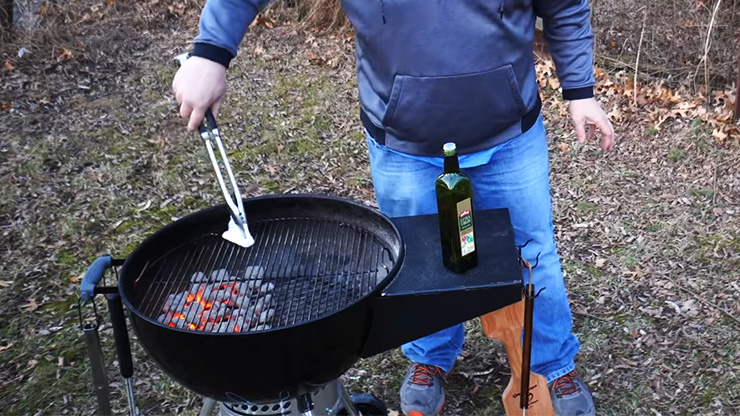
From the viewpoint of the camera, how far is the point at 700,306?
11.7ft

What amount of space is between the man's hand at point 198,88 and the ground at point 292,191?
1.66 m

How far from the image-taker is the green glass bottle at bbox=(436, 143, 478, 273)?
78.2 inches

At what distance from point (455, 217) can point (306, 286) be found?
1.65 ft

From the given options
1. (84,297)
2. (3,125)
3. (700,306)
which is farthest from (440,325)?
(3,125)

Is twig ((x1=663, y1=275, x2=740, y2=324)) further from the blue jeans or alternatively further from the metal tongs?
the metal tongs

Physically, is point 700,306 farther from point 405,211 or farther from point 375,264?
point 375,264

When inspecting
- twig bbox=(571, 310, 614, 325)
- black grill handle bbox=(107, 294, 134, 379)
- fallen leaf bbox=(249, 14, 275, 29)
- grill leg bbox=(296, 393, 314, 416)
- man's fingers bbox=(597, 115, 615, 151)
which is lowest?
twig bbox=(571, 310, 614, 325)

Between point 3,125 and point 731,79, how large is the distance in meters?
5.52

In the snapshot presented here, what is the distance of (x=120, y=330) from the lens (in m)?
2.05

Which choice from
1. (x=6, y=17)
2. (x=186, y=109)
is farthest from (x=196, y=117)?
(x=6, y=17)

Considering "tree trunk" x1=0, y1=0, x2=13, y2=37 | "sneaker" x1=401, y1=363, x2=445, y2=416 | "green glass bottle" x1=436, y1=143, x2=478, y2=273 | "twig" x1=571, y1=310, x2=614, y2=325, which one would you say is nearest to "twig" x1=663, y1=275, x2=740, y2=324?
"twig" x1=571, y1=310, x2=614, y2=325

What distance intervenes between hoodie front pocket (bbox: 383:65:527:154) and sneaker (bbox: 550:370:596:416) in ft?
3.66

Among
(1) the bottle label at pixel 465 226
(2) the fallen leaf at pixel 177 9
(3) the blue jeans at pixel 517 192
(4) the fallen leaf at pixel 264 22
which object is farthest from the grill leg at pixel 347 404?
(2) the fallen leaf at pixel 177 9

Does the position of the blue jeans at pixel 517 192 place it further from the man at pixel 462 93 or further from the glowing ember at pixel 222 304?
the glowing ember at pixel 222 304
